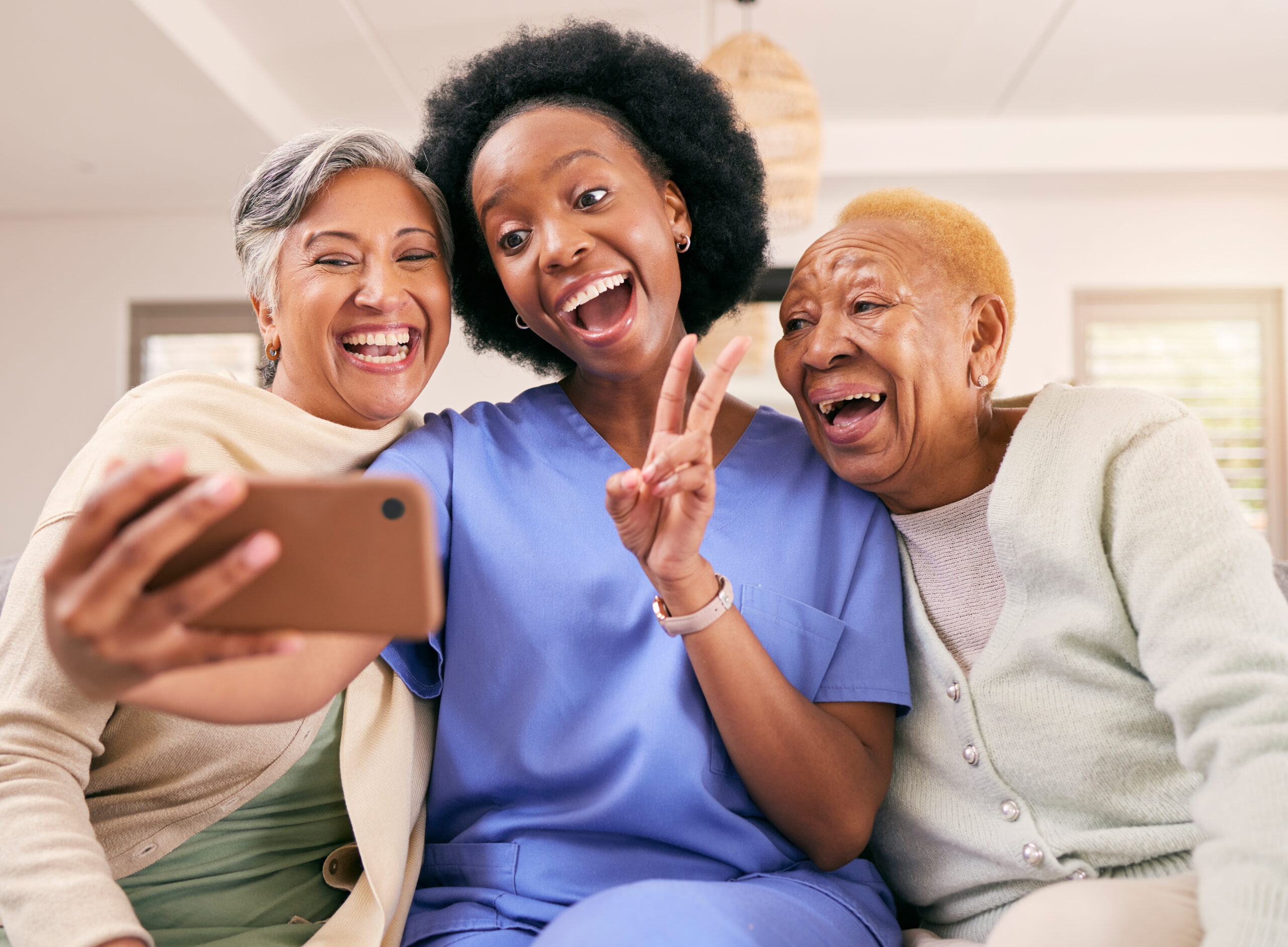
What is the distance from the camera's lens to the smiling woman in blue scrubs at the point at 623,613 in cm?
104

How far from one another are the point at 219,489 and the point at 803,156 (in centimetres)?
298

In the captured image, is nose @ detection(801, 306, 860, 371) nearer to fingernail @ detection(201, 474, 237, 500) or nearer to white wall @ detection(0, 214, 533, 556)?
fingernail @ detection(201, 474, 237, 500)

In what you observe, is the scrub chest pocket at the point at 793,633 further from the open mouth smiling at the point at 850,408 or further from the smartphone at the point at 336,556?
the smartphone at the point at 336,556

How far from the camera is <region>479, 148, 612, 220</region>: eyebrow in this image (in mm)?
1270

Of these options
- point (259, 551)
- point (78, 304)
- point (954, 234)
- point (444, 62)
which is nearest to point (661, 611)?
point (259, 551)

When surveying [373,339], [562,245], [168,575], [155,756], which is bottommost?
[155,756]

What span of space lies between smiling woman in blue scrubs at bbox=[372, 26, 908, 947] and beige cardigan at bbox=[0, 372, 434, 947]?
0.24ft

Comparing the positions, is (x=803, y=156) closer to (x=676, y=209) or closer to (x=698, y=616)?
(x=676, y=209)

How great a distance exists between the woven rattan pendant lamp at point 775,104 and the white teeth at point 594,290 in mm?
1908

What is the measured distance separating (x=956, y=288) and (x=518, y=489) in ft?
2.06

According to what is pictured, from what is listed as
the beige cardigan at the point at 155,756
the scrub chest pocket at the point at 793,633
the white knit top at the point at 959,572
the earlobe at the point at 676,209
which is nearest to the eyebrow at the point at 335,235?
the beige cardigan at the point at 155,756

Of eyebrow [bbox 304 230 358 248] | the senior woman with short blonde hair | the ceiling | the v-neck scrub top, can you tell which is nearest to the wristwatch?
the v-neck scrub top

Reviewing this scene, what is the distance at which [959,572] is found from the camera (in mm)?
1224

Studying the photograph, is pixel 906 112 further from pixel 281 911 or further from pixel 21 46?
pixel 281 911
